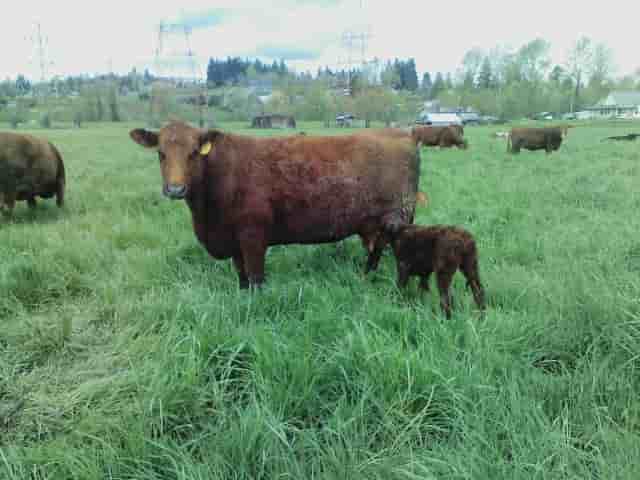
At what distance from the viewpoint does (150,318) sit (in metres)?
3.17

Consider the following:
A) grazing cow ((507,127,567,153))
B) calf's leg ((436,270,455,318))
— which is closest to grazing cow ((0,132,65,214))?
calf's leg ((436,270,455,318))

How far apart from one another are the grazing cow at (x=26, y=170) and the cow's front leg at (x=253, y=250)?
482 centimetres

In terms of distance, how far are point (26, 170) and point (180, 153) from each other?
4570 millimetres

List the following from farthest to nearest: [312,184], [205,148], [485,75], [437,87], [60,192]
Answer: [437,87] → [485,75] → [60,192] → [312,184] → [205,148]

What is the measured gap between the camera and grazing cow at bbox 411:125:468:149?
71.3 feet

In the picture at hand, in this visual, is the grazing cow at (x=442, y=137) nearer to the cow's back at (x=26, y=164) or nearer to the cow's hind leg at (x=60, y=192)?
the cow's hind leg at (x=60, y=192)

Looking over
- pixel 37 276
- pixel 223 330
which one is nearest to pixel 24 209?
pixel 37 276

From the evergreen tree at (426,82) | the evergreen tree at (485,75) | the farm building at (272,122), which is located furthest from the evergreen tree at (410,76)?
→ the farm building at (272,122)

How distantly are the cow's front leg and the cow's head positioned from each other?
66 centimetres

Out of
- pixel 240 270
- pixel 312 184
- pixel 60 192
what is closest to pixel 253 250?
pixel 240 270

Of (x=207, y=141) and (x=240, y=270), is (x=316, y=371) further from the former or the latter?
(x=207, y=141)

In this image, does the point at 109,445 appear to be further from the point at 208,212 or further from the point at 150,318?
the point at 208,212

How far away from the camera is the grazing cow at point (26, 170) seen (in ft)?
22.1

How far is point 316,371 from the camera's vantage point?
2.38 metres
